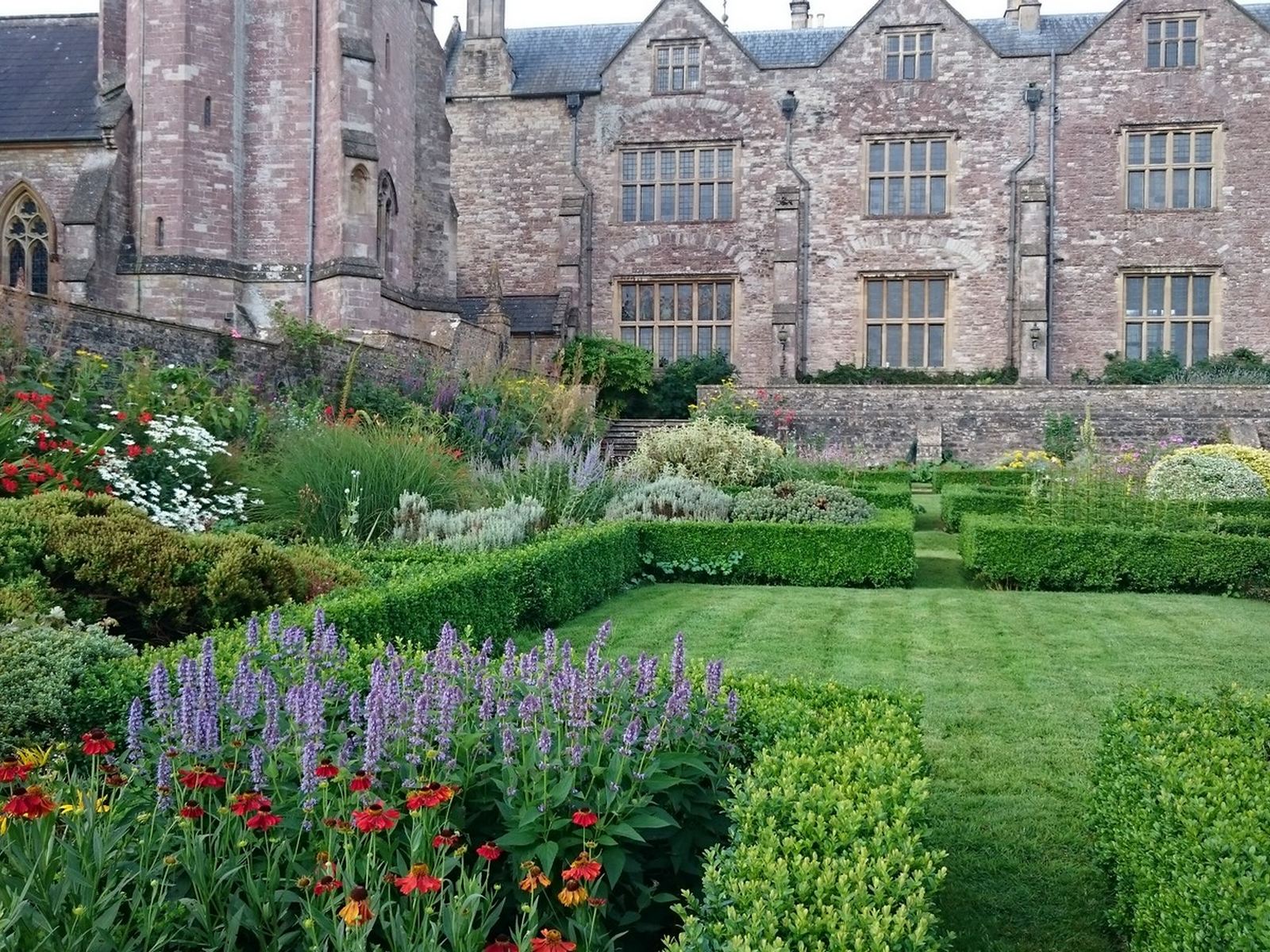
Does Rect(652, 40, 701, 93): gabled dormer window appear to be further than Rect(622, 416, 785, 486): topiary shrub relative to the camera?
Yes

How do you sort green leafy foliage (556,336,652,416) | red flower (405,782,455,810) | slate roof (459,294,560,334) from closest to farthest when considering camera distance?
red flower (405,782,455,810)
green leafy foliage (556,336,652,416)
slate roof (459,294,560,334)

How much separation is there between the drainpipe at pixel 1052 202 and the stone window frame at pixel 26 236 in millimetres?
20974

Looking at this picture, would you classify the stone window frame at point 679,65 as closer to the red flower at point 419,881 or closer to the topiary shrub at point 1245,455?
the topiary shrub at point 1245,455

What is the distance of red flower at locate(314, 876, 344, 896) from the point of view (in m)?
2.12

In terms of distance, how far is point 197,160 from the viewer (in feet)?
60.2

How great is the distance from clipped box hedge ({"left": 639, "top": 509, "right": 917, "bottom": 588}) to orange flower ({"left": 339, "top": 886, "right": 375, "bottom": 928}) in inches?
319

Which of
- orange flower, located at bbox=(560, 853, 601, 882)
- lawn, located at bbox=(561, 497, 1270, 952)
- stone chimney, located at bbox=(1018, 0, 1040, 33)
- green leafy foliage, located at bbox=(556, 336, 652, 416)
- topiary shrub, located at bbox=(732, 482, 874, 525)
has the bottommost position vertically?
lawn, located at bbox=(561, 497, 1270, 952)

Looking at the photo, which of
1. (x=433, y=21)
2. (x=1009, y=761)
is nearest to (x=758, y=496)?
(x=1009, y=761)

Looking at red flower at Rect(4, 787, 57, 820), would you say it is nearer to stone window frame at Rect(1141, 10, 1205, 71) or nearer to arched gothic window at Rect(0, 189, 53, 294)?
arched gothic window at Rect(0, 189, 53, 294)

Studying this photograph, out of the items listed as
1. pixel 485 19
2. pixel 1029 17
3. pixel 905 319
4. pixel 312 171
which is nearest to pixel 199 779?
pixel 312 171

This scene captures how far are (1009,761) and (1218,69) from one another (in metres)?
24.7

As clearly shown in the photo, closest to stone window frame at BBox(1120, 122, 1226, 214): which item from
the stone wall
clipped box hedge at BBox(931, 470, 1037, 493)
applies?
the stone wall

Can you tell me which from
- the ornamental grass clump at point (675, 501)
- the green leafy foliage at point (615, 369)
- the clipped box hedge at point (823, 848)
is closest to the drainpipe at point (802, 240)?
the green leafy foliage at point (615, 369)

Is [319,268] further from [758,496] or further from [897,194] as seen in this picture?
[897,194]
